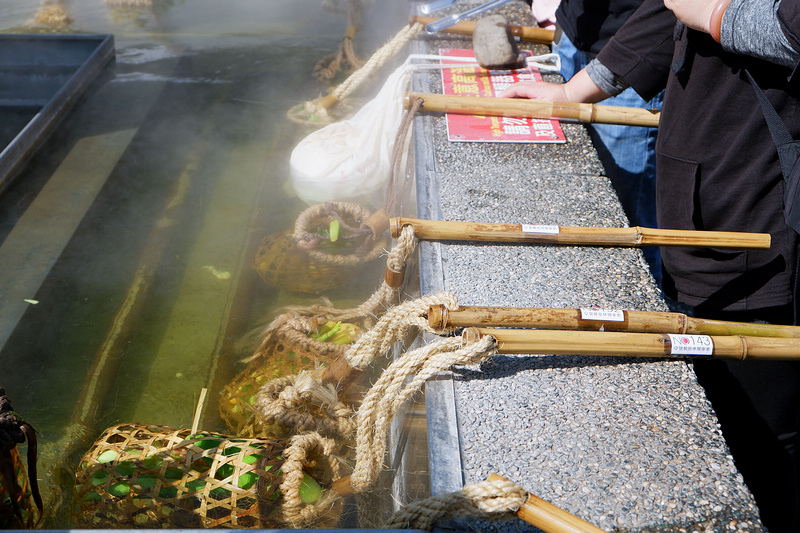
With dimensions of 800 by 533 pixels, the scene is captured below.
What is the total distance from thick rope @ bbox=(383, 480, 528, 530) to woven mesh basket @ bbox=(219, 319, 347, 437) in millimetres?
1305

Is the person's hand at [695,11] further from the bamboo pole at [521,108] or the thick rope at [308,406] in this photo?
the thick rope at [308,406]

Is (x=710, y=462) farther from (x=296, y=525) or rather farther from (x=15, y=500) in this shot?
(x=15, y=500)

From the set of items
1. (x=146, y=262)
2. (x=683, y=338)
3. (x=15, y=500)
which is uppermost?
(x=683, y=338)

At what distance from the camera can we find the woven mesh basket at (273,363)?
258 cm

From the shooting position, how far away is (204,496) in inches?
71.6

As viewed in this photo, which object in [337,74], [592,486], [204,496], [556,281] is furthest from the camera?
[337,74]

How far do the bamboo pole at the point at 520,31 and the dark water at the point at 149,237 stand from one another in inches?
62.8

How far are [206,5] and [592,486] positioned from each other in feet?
26.7

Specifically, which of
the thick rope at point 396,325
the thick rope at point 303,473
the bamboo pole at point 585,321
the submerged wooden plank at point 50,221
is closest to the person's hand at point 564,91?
the bamboo pole at point 585,321

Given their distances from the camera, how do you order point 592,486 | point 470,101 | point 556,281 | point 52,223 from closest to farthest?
point 592,486 → point 556,281 → point 470,101 → point 52,223

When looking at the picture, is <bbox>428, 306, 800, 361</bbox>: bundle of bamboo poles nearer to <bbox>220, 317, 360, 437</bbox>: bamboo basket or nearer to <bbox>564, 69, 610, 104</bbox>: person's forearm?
<bbox>220, 317, 360, 437</bbox>: bamboo basket

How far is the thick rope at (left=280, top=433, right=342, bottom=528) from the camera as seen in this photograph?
6.07 feet

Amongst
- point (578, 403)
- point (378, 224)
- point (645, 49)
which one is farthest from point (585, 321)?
point (378, 224)

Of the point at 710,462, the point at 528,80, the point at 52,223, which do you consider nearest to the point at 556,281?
the point at 710,462
